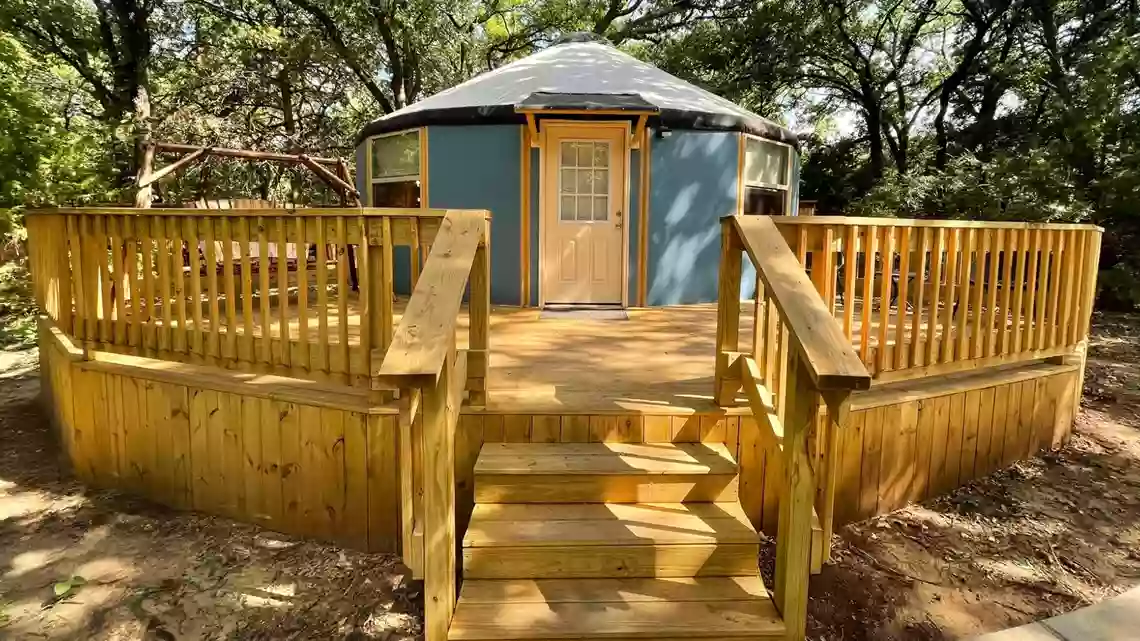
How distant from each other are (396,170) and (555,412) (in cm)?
474

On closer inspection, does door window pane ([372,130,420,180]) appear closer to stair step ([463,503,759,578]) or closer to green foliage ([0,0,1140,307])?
green foliage ([0,0,1140,307])

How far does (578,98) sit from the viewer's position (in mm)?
5484

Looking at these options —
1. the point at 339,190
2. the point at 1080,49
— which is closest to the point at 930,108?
the point at 1080,49

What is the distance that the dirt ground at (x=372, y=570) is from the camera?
8.18 ft

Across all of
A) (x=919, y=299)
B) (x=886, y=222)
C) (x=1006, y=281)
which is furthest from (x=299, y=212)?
(x=1006, y=281)

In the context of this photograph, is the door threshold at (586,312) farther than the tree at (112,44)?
No

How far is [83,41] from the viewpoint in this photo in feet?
38.2

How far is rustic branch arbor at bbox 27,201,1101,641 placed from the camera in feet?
6.97

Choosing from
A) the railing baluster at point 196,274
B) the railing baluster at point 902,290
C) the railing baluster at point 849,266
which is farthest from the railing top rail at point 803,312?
the railing baluster at point 196,274

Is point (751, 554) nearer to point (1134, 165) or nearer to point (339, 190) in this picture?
point (339, 190)

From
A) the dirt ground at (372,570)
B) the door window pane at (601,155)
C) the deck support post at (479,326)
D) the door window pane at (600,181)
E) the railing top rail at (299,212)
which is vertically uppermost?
the door window pane at (601,155)

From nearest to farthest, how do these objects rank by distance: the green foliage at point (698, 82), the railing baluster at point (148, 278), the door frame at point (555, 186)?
1. the railing baluster at point (148, 278)
2. the door frame at point (555, 186)
3. the green foliage at point (698, 82)

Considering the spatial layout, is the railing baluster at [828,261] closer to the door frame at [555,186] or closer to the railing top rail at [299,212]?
the railing top rail at [299,212]

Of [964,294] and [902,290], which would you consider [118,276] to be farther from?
[964,294]
